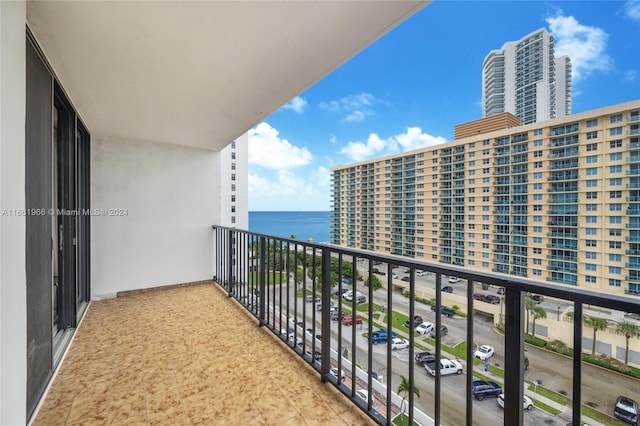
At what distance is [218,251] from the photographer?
4371 mm

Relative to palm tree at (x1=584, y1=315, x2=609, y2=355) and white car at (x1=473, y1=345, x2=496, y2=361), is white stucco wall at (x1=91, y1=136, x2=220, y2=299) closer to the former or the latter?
white car at (x1=473, y1=345, x2=496, y2=361)

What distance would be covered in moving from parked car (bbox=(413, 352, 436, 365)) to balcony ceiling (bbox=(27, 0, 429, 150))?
1.77 metres

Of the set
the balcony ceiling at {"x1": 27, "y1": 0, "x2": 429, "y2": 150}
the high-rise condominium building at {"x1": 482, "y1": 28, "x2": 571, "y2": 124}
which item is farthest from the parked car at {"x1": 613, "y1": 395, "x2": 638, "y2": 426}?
the high-rise condominium building at {"x1": 482, "y1": 28, "x2": 571, "y2": 124}

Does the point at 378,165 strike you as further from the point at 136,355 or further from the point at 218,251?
the point at 136,355

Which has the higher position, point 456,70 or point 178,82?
point 456,70

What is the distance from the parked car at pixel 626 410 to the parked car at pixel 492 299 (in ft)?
1.12

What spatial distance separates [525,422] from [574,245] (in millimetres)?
2813

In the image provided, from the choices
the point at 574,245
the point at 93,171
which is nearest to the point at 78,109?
the point at 93,171

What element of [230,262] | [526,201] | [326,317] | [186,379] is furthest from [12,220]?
[526,201]

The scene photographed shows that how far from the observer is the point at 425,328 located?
4.06ft

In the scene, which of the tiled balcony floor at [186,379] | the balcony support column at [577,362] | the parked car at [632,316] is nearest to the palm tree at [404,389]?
the tiled balcony floor at [186,379]

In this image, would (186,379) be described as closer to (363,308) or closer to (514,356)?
(363,308)

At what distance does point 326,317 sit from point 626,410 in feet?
4.59

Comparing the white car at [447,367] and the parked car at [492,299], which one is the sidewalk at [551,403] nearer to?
the white car at [447,367]
